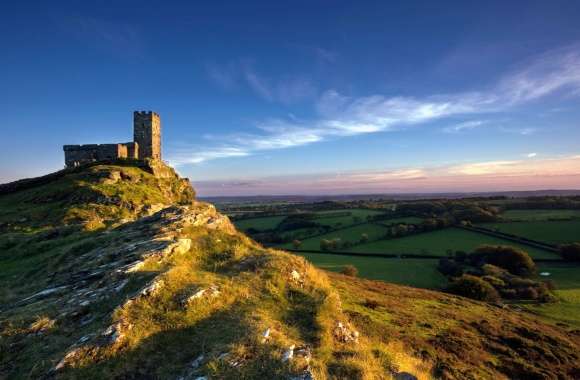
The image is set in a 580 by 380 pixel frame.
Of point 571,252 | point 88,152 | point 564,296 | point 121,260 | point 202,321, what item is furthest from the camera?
point 571,252

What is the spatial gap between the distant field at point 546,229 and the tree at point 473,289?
4822 cm

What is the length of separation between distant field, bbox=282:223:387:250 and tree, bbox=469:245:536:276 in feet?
103

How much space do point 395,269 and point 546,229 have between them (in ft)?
181

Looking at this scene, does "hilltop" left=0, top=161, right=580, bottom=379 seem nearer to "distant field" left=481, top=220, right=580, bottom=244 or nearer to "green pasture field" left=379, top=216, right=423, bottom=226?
"distant field" left=481, top=220, right=580, bottom=244

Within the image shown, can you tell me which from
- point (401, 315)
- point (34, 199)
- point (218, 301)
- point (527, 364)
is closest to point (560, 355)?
point (527, 364)

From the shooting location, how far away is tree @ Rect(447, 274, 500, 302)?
4456 cm

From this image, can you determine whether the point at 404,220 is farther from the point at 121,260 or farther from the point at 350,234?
the point at 121,260

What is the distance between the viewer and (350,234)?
100938 millimetres

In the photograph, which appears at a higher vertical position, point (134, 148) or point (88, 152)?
point (134, 148)

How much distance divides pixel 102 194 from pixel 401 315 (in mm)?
27846

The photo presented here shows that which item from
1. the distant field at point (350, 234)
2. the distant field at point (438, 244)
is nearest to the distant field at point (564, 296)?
the distant field at point (438, 244)

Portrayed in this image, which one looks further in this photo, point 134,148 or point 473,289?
point 134,148

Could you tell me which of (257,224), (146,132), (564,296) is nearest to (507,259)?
(564,296)

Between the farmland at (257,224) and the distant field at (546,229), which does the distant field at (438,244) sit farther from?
the farmland at (257,224)
